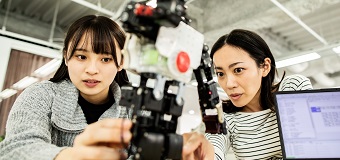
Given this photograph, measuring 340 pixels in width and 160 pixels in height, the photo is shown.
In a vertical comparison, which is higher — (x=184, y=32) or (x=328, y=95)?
(x=184, y=32)

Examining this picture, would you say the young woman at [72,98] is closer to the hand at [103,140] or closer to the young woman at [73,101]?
the young woman at [73,101]

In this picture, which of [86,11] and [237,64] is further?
[86,11]

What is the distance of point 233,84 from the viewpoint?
4.33 ft

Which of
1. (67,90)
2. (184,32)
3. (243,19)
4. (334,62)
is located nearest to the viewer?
(184,32)

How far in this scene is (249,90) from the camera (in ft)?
4.42

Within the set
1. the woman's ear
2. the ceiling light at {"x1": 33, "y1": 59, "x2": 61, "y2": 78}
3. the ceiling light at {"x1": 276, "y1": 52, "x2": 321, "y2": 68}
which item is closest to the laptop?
the woman's ear

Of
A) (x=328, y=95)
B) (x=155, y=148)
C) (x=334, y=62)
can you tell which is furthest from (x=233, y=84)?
(x=334, y=62)

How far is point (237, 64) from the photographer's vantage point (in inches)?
51.9

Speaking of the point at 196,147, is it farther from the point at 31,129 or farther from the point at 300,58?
the point at 300,58

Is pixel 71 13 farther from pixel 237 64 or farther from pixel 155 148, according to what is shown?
pixel 155 148

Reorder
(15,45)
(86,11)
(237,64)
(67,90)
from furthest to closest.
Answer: (86,11) → (15,45) → (237,64) → (67,90)

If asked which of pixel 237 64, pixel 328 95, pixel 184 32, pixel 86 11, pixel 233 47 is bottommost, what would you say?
pixel 328 95

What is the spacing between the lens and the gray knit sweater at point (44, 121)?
0.62m

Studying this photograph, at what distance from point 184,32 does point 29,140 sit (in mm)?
477
